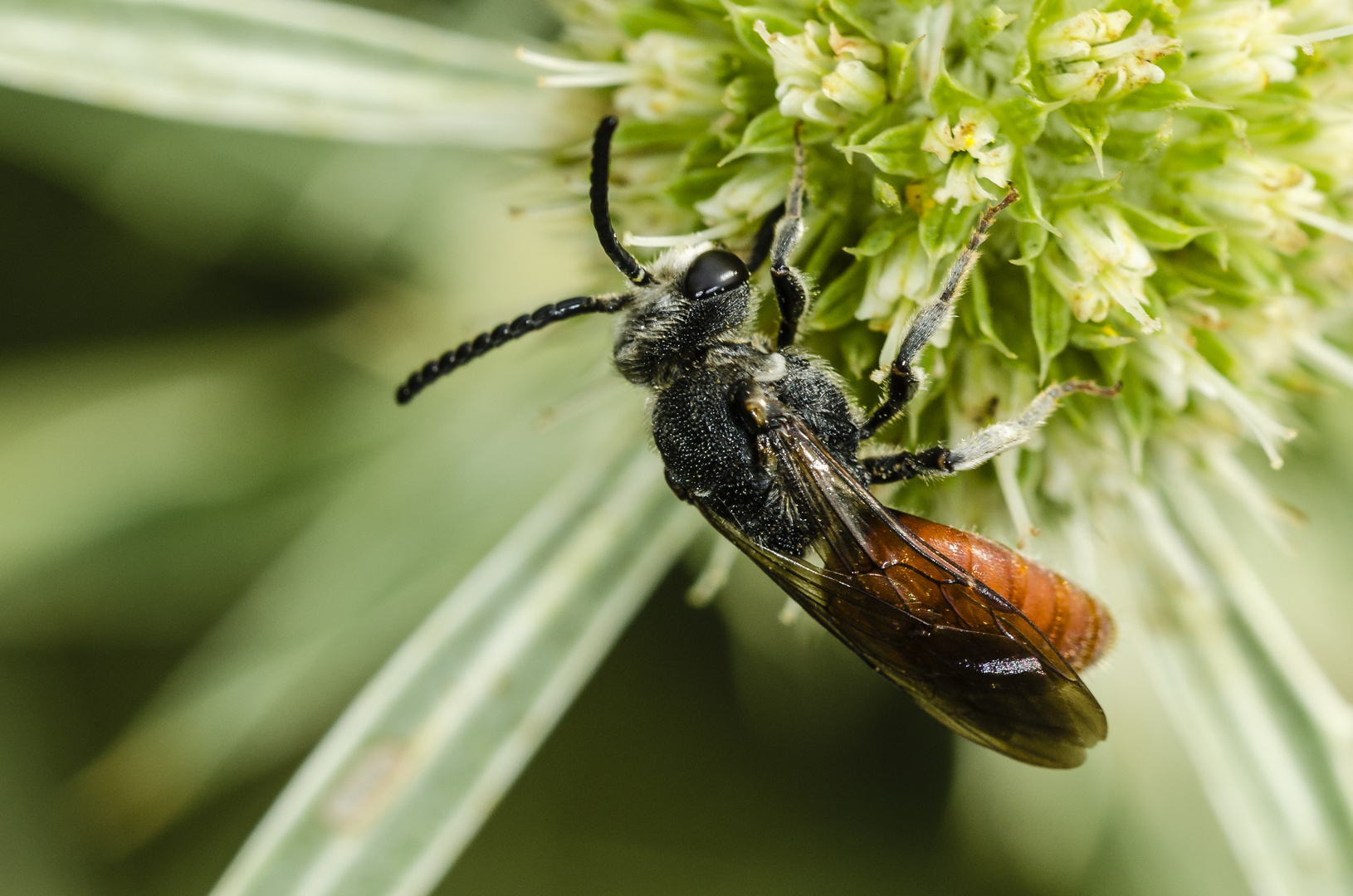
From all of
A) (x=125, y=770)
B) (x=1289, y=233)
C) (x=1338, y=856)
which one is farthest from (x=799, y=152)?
(x=125, y=770)

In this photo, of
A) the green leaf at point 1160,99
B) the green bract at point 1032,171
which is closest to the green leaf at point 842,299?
the green bract at point 1032,171

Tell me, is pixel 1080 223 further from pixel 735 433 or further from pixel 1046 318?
pixel 735 433

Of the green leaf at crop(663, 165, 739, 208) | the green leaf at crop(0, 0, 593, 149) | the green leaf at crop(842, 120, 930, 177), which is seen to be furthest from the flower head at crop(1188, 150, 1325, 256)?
the green leaf at crop(0, 0, 593, 149)

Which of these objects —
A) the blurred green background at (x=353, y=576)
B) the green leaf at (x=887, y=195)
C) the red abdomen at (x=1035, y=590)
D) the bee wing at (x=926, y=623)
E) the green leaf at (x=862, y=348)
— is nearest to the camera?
the bee wing at (x=926, y=623)

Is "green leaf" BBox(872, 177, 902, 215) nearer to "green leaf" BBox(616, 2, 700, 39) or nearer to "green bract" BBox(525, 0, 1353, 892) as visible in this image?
"green bract" BBox(525, 0, 1353, 892)

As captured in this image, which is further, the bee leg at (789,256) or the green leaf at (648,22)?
the green leaf at (648,22)

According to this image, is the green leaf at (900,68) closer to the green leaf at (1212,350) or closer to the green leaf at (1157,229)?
the green leaf at (1157,229)

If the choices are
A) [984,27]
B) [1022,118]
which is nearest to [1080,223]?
[1022,118]
